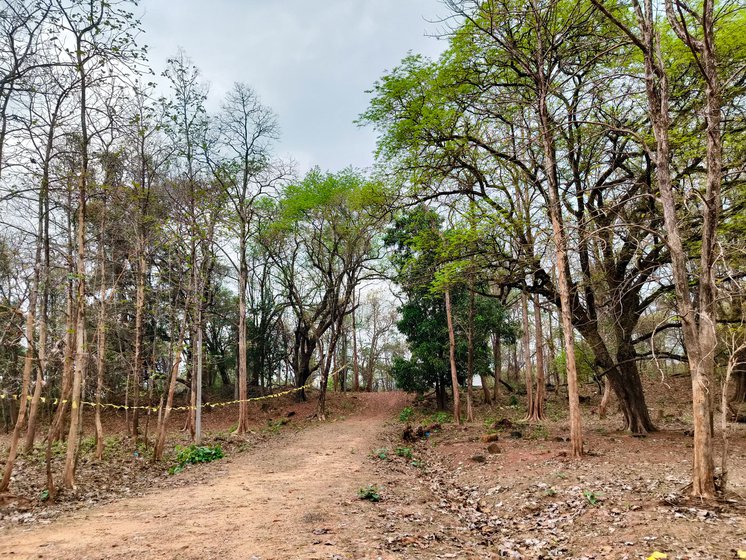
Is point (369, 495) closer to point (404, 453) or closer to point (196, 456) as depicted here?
point (404, 453)

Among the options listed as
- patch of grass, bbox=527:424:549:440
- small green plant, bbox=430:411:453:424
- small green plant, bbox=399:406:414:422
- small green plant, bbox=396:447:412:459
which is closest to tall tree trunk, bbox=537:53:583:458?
patch of grass, bbox=527:424:549:440

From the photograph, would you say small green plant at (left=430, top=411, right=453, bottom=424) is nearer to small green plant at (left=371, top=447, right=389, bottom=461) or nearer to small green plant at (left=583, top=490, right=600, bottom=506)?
small green plant at (left=371, top=447, right=389, bottom=461)

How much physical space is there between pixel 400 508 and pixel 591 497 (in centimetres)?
257

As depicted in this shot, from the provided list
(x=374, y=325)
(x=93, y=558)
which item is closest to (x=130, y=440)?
(x=93, y=558)

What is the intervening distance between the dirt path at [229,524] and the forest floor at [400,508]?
0.02 m

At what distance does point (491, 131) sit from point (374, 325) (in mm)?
27838

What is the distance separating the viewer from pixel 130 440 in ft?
48.6

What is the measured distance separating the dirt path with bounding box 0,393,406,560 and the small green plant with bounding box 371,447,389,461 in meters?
1.66

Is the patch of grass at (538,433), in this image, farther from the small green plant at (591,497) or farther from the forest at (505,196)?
the small green plant at (591,497)

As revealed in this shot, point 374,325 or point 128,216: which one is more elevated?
point 128,216

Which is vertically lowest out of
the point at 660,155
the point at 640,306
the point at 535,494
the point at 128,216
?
the point at 535,494

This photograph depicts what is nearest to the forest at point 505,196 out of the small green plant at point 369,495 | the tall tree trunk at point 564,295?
the tall tree trunk at point 564,295

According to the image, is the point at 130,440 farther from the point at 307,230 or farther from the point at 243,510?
the point at 307,230

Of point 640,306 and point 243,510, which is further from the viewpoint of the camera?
point 640,306
